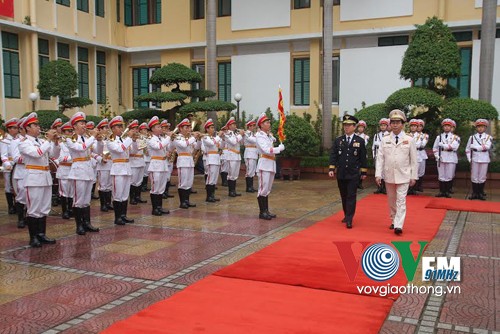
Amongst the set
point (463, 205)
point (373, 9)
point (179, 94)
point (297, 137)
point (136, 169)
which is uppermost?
point (373, 9)

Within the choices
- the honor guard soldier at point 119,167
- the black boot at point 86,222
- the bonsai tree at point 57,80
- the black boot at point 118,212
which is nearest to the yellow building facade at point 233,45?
the bonsai tree at point 57,80

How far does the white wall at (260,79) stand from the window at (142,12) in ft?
13.4

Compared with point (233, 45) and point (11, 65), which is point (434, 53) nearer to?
point (233, 45)

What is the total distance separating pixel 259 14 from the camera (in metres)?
18.8

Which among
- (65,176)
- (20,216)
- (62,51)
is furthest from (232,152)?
(62,51)

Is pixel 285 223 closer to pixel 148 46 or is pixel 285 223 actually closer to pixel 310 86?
pixel 310 86

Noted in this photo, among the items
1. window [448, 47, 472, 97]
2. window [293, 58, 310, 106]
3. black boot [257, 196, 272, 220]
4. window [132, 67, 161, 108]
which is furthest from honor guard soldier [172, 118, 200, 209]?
window [132, 67, 161, 108]

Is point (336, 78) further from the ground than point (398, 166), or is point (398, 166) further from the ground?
point (336, 78)

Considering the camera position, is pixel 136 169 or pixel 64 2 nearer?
pixel 136 169

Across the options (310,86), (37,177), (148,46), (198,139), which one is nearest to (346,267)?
(37,177)

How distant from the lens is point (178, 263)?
609 cm

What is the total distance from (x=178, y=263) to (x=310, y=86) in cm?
1338

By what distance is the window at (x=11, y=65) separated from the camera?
1664 centimetres

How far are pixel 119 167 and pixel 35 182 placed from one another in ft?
5.55
